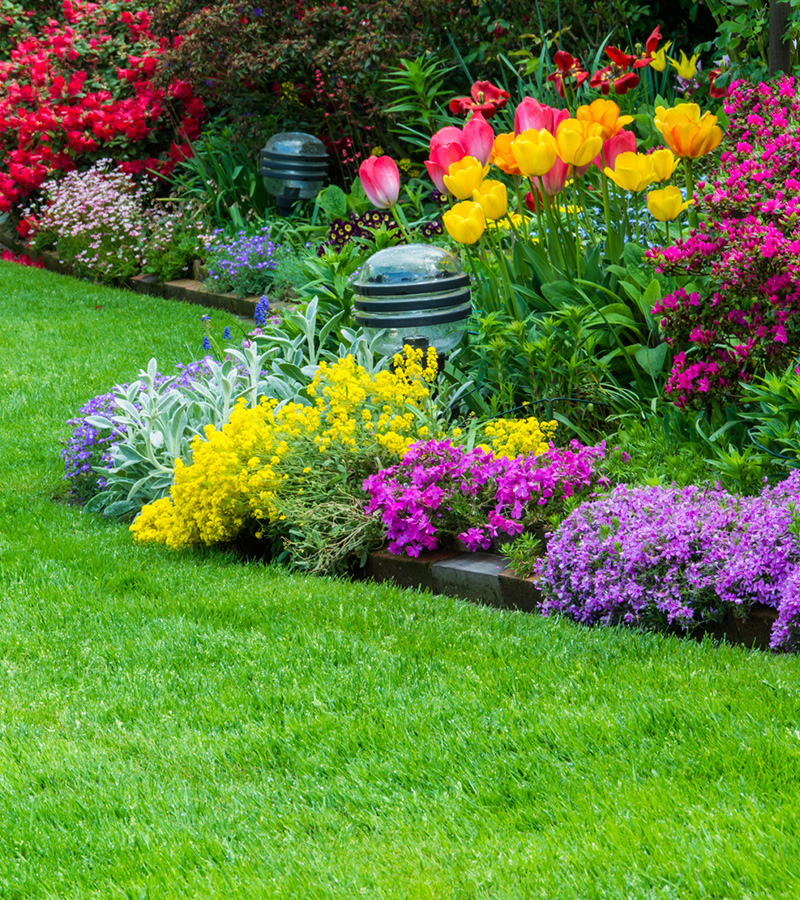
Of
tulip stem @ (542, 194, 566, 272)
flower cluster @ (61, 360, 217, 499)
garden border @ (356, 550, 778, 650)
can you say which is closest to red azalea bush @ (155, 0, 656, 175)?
tulip stem @ (542, 194, 566, 272)

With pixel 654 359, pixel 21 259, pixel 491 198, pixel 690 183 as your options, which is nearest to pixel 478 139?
pixel 491 198

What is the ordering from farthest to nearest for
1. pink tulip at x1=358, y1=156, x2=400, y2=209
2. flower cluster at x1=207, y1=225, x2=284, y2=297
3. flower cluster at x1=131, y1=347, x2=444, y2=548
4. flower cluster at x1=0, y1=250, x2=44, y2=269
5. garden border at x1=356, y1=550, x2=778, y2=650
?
flower cluster at x1=0, y1=250, x2=44, y2=269 < flower cluster at x1=207, y1=225, x2=284, y2=297 < pink tulip at x1=358, y1=156, x2=400, y2=209 < flower cluster at x1=131, y1=347, x2=444, y2=548 < garden border at x1=356, y1=550, x2=778, y2=650

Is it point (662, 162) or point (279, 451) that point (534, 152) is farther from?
point (279, 451)

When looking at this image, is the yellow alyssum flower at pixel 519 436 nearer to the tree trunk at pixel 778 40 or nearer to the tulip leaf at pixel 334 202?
the tree trunk at pixel 778 40

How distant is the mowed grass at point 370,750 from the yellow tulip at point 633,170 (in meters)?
1.83

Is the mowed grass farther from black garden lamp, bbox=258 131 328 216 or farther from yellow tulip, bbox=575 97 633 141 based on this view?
black garden lamp, bbox=258 131 328 216

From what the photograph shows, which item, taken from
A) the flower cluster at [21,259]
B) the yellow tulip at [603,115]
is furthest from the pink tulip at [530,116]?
the flower cluster at [21,259]

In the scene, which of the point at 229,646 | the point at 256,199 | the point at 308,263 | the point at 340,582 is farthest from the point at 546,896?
the point at 256,199

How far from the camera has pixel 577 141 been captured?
179 inches

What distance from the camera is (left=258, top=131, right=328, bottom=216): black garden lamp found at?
942 cm

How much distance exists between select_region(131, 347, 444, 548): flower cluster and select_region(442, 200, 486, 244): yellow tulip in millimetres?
543

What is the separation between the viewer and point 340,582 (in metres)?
4.28

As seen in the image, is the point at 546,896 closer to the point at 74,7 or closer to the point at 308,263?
the point at 308,263

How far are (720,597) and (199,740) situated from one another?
5.20 feet
